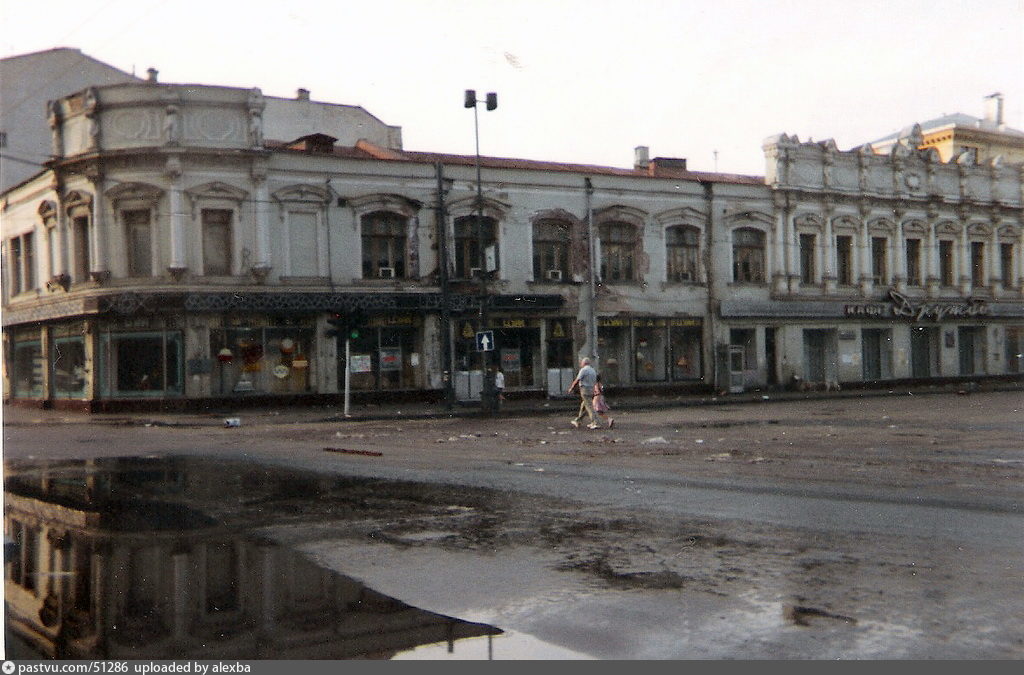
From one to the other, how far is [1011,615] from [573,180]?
3199cm

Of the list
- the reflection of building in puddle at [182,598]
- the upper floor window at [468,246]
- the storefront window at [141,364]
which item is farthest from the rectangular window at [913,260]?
the reflection of building in puddle at [182,598]

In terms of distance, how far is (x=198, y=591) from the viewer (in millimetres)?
6609

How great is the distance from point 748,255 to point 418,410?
16.9 m

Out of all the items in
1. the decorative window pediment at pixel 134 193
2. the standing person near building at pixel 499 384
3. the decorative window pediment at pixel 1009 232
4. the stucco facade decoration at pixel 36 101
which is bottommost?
the standing person near building at pixel 499 384

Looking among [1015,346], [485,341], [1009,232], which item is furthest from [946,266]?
[485,341]

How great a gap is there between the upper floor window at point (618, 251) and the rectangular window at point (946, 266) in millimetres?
14382

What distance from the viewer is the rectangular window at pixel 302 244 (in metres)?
32.0

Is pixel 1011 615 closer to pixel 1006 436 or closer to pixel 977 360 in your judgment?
pixel 1006 436

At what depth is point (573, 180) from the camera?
121ft

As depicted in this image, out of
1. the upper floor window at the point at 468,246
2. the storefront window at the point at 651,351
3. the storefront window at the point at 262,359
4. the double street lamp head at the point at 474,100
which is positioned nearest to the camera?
the double street lamp head at the point at 474,100

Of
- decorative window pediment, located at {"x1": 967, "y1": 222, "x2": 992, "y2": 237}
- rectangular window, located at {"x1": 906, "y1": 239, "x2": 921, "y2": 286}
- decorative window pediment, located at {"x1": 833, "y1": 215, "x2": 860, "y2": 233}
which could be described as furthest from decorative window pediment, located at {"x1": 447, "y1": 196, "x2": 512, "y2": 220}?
decorative window pediment, located at {"x1": 967, "y1": 222, "x2": 992, "y2": 237}

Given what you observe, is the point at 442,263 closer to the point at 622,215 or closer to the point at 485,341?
the point at 485,341

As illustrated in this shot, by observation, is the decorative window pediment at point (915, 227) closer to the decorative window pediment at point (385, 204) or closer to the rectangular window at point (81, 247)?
the decorative window pediment at point (385, 204)

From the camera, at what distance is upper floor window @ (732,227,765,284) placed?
131 ft
